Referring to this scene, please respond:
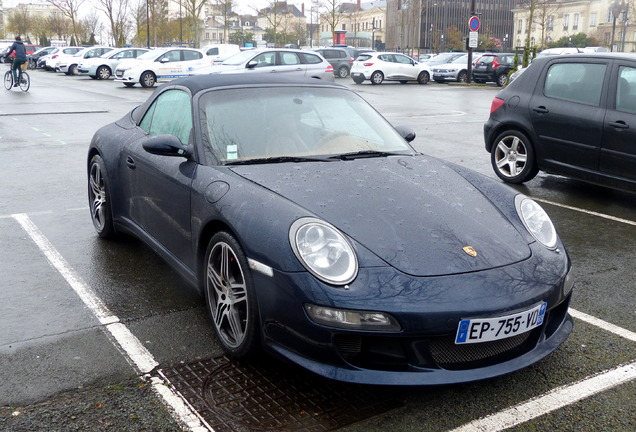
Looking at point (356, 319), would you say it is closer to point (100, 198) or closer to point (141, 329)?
point (141, 329)

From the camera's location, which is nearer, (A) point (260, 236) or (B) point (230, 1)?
(A) point (260, 236)

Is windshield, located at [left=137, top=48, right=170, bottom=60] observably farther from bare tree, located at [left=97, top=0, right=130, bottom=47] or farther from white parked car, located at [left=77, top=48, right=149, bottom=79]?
bare tree, located at [left=97, top=0, right=130, bottom=47]

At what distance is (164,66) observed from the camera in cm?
2725

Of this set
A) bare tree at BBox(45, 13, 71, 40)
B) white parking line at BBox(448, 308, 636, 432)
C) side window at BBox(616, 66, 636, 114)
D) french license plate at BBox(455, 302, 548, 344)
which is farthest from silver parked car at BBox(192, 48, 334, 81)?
bare tree at BBox(45, 13, 71, 40)

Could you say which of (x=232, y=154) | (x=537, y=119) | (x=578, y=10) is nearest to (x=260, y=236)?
(x=232, y=154)

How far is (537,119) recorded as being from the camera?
763cm

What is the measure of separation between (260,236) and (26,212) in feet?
13.9

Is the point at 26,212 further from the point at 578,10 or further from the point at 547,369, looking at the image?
the point at 578,10

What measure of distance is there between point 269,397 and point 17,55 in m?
22.8

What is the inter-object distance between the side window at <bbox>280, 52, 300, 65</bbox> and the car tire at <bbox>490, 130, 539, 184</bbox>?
16780 mm

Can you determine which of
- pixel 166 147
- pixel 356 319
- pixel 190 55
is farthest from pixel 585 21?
pixel 356 319

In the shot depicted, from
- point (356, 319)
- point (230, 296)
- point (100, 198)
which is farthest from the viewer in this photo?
point (100, 198)

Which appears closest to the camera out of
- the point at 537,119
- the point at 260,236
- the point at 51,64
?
the point at 260,236

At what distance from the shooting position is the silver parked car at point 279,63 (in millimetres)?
23677
